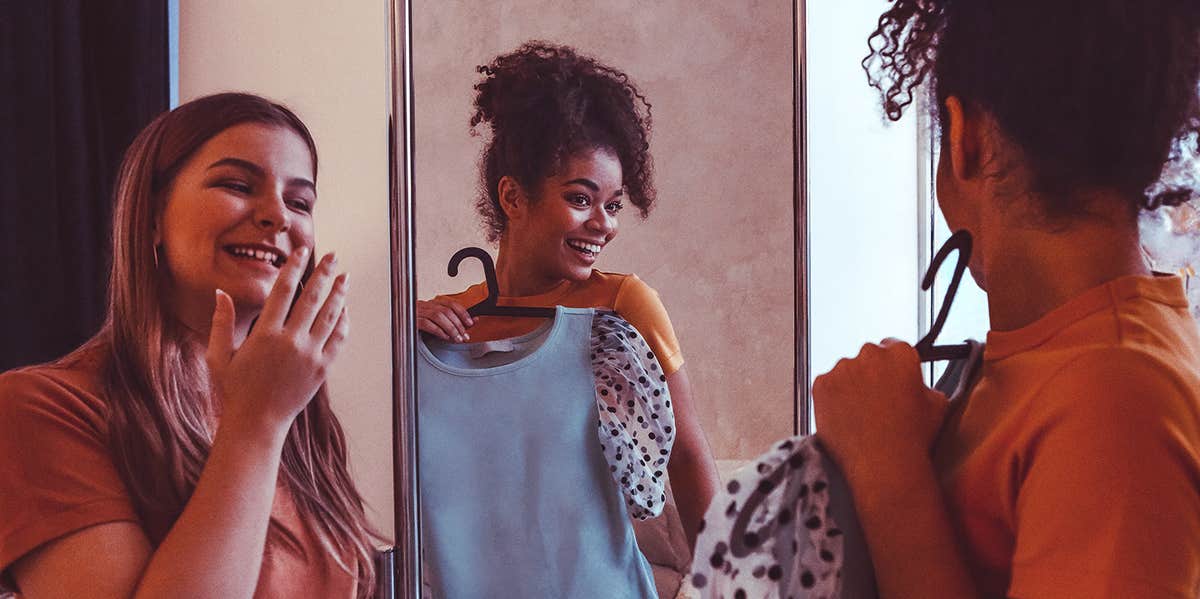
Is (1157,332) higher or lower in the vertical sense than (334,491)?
higher

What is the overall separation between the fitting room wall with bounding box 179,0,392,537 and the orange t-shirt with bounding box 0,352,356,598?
313mm

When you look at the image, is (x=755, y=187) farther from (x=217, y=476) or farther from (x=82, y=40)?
(x=82, y=40)

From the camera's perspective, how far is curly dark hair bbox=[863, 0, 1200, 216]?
1.72 ft

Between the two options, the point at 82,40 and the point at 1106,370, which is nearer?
the point at 1106,370

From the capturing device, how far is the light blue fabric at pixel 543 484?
96cm

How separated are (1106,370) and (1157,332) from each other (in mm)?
46

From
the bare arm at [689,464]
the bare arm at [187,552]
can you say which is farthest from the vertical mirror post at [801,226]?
the bare arm at [187,552]

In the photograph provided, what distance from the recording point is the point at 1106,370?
49 cm

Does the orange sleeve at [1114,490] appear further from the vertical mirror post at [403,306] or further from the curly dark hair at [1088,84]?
the vertical mirror post at [403,306]

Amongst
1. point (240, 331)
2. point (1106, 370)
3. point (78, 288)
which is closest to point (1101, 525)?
point (1106, 370)

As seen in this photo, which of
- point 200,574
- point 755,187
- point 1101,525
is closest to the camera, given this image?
point 1101,525

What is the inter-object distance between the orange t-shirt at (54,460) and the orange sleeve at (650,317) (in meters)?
0.44

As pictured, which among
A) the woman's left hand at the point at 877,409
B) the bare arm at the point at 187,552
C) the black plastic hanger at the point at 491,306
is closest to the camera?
the woman's left hand at the point at 877,409

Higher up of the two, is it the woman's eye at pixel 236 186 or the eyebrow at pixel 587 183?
the eyebrow at pixel 587 183
